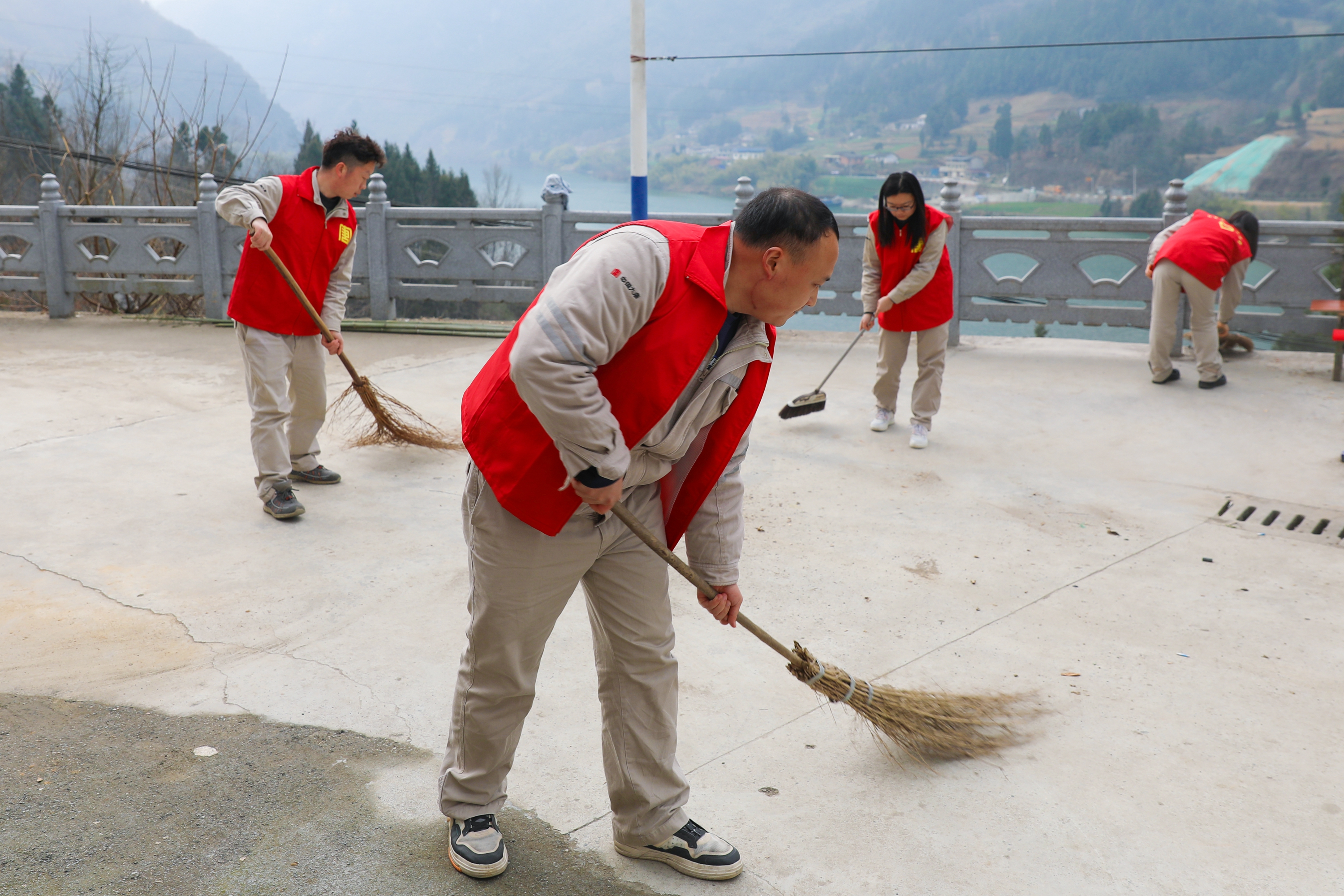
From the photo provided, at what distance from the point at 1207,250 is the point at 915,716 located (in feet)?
19.2

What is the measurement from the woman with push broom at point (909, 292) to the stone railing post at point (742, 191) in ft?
11.0

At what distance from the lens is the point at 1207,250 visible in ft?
23.1

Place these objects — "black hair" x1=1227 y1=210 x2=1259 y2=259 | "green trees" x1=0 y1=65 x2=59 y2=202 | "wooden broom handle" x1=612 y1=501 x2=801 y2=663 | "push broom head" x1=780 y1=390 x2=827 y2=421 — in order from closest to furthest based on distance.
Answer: "wooden broom handle" x1=612 y1=501 x2=801 y2=663
"push broom head" x1=780 y1=390 x2=827 y2=421
"black hair" x1=1227 y1=210 x2=1259 y2=259
"green trees" x1=0 y1=65 x2=59 y2=202

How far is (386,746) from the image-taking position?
2.72m

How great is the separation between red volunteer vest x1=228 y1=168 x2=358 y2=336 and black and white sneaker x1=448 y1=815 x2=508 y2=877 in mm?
3047

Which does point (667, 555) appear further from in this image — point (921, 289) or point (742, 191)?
point (742, 191)

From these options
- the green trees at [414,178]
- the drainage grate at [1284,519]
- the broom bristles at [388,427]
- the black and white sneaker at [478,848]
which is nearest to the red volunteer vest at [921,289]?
the drainage grate at [1284,519]

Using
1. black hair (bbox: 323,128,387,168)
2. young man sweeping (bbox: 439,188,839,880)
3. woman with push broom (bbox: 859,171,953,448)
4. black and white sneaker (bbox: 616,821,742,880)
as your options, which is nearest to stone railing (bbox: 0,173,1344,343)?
woman with push broom (bbox: 859,171,953,448)

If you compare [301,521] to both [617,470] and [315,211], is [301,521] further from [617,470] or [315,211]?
[617,470]

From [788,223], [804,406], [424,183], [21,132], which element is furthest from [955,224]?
[21,132]

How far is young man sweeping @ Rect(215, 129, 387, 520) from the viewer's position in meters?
4.45

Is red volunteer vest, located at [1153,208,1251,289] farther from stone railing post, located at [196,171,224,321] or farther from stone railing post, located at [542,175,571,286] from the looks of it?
stone railing post, located at [196,171,224,321]

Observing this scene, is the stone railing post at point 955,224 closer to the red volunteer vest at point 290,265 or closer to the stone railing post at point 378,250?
the stone railing post at point 378,250

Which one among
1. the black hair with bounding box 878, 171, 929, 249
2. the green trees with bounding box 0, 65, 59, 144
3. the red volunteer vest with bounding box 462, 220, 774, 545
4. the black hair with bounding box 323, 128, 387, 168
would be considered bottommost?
the red volunteer vest with bounding box 462, 220, 774, 545
